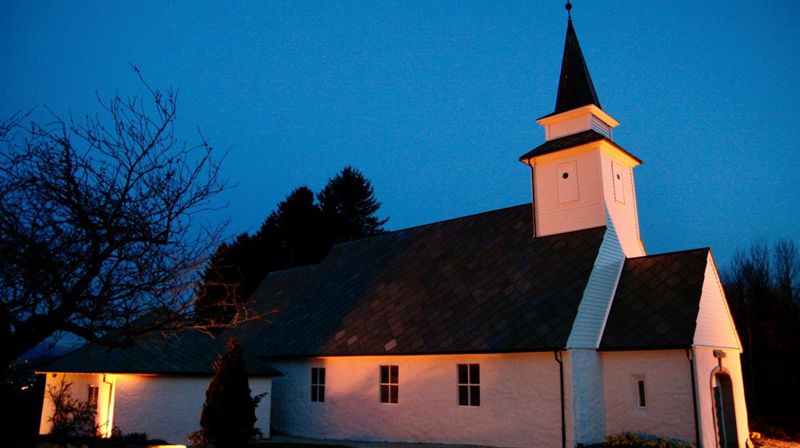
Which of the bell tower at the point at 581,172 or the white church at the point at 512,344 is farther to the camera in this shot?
the bell tower at the point at 581,172

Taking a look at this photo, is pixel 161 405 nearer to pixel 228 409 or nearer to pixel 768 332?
pixel 228 409

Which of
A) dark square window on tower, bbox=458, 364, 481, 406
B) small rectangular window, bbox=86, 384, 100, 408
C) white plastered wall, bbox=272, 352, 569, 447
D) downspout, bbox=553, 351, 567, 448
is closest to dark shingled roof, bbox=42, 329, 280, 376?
small rectangular window, bbox=86, 384, 100, 408

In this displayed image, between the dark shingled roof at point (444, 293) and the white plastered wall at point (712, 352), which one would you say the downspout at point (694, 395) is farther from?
the dark shingled roof at point (444, 293)

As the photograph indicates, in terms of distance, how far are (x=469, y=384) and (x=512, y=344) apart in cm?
192

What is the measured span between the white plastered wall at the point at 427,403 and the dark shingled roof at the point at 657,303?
7.15ft

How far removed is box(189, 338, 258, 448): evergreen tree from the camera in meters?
15.3

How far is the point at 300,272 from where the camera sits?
28.7m

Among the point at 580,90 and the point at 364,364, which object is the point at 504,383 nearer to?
the point at 364,364

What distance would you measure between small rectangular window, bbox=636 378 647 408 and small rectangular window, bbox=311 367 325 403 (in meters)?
9.99

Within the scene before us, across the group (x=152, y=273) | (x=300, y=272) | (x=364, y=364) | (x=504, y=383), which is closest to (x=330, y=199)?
(x=300, y=272)

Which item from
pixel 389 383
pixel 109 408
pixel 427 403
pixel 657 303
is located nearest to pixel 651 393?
pixel 657 303

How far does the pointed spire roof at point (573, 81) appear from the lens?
20.9m

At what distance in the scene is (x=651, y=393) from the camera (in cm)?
1542

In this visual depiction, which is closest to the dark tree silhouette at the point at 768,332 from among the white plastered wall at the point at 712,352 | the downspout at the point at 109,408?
the white plastered wall at the point at 712,352
